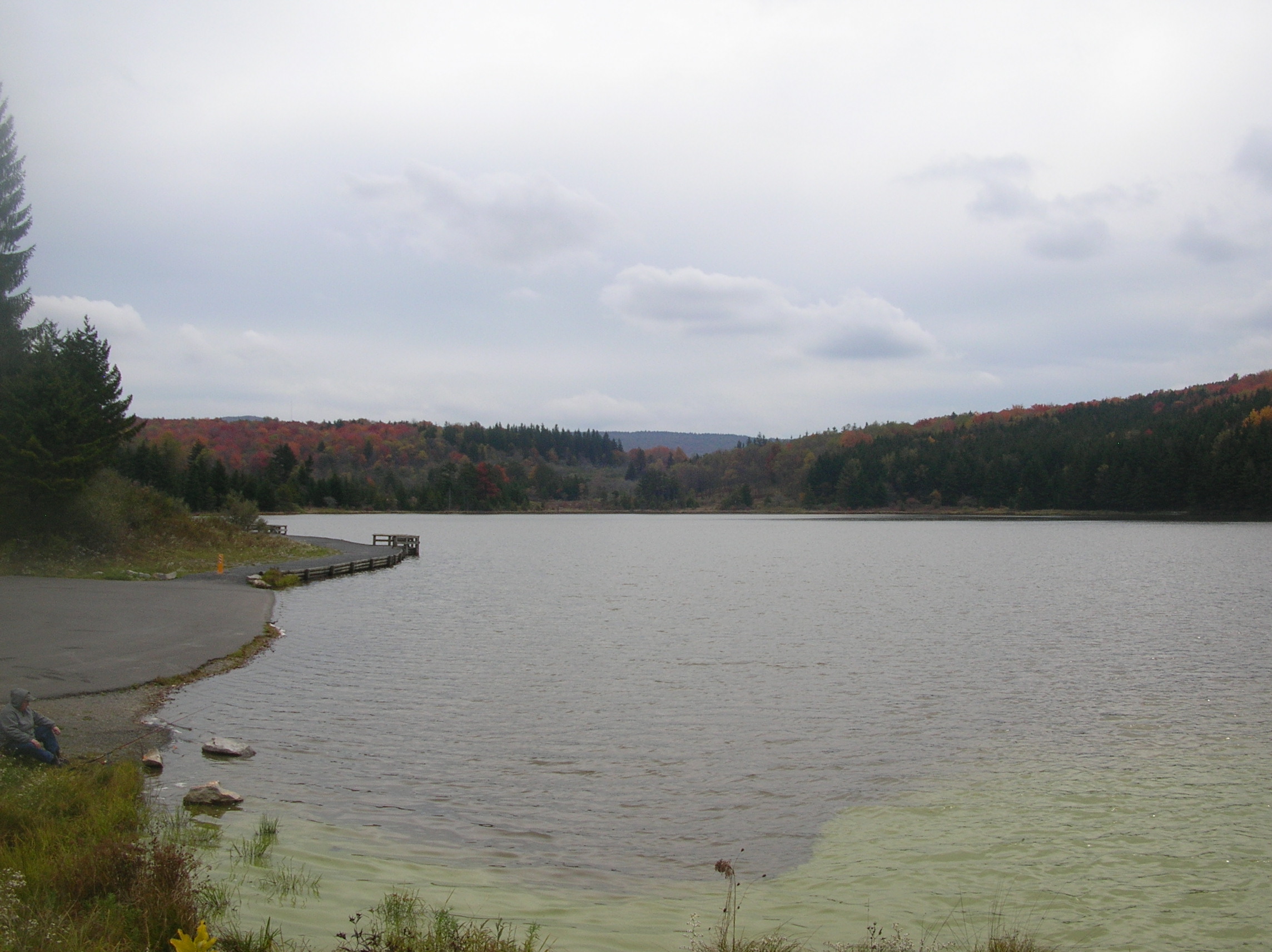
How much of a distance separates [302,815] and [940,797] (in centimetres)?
936

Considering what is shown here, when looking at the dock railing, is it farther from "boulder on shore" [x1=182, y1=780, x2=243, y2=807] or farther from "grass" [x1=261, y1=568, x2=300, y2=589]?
"boulder on shore" [x1=182, y1=780, x2=243, y2=807]

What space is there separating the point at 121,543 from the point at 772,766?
3898cm

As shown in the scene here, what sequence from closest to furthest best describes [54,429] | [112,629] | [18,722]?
[18,722]
[112,629]
[54,429]

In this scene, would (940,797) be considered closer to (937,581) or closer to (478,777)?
(478,777)

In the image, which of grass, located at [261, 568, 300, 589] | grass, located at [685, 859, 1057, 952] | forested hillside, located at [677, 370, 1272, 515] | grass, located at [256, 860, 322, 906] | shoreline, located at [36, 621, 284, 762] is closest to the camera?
grass, located at [685, 859, 1057, 952]

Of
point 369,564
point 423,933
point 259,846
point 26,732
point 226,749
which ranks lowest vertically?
point 369,564

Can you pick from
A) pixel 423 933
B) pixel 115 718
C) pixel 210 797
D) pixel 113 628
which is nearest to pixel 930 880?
pixel 423 933

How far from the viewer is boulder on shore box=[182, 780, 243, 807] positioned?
11523 mm

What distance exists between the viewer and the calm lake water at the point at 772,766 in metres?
9.62

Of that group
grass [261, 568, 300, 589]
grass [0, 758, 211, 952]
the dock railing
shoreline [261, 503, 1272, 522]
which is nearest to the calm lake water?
grass [0, 758, 211, 952]

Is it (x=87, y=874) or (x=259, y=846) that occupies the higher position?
(x=87, y=874)

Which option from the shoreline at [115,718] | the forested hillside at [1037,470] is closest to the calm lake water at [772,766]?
the shoreline at [115,718]

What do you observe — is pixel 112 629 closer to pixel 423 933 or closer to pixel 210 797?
pixel 210 797

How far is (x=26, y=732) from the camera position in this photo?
11867 mm
